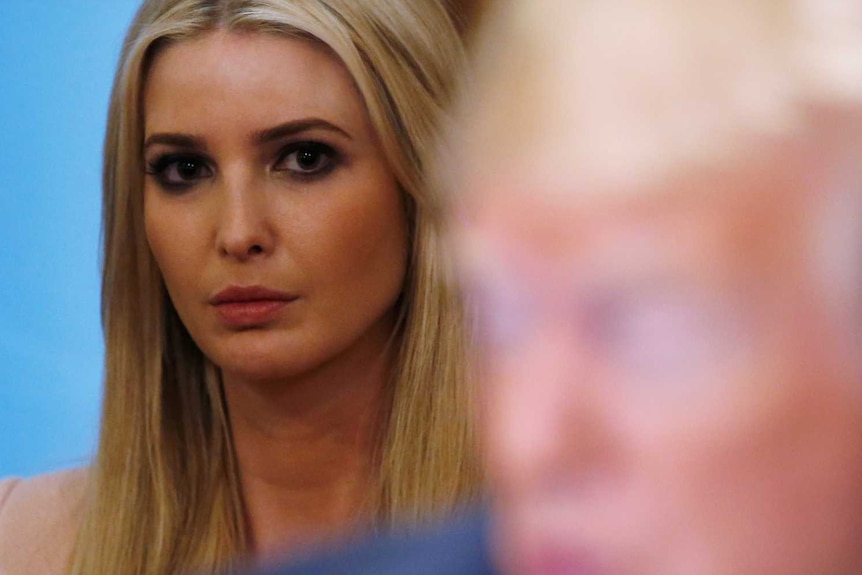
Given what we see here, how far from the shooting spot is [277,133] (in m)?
0.60

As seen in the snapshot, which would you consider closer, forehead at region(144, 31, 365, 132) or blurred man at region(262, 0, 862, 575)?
blurred man at region(262, 0, 862, 575)

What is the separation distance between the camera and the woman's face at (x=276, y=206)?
23.2 inches

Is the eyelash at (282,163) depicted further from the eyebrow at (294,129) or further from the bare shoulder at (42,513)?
the bare shoulder at (42,513)

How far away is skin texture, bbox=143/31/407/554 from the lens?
59 centimetres

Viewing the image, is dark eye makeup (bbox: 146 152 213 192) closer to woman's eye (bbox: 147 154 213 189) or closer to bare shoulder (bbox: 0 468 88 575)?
woman's eye (bbox: 147 154 213 189)

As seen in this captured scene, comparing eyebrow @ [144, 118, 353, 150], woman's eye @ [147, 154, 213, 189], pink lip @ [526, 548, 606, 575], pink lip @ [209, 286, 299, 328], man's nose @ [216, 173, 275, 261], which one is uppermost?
eyebrow @ [144, 118, 353, 150]

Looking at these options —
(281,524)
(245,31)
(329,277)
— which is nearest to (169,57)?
(245,31)

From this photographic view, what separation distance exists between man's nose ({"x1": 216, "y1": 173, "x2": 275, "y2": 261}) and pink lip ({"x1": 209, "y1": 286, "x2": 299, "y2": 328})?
0.02m

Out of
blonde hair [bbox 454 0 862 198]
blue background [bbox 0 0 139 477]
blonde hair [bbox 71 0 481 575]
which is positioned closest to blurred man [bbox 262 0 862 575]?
blonde hair [bbox 454 0 862 198]

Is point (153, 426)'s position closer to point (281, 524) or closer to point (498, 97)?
point (281, 524)

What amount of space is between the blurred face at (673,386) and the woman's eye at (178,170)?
14.5 inches

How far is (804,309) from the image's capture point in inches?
9.6

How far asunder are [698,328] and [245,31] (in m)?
0.43

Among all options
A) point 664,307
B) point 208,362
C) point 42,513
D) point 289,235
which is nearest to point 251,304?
point 289,235
